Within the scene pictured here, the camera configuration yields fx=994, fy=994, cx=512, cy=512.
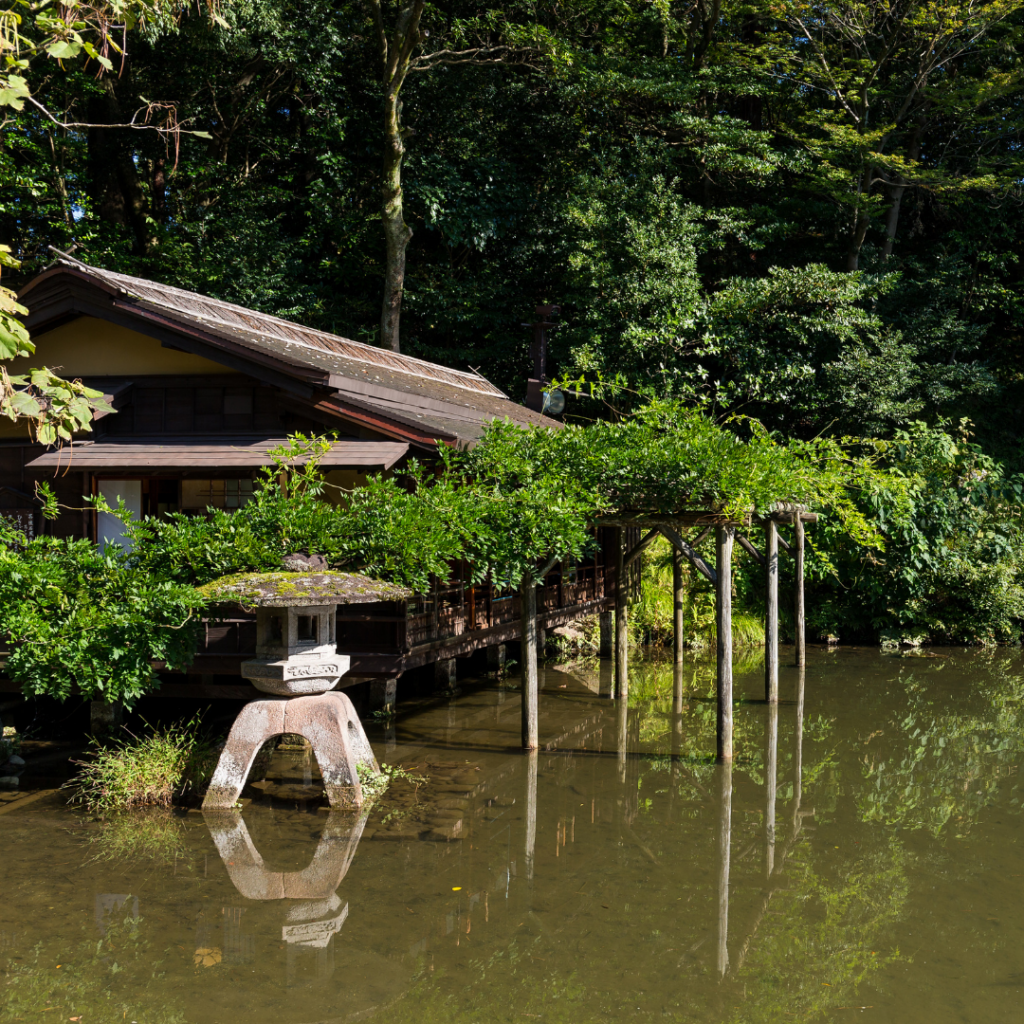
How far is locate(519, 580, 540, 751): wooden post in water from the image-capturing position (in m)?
11.0

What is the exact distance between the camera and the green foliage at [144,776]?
913 centimetres

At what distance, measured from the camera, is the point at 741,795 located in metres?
10.0

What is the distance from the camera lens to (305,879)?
7535mm

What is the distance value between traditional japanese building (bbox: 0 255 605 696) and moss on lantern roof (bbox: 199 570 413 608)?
1.75 metres

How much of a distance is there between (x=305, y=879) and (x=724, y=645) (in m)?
5.48

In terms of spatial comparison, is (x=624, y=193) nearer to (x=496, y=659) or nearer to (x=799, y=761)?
(x=496, y=659)

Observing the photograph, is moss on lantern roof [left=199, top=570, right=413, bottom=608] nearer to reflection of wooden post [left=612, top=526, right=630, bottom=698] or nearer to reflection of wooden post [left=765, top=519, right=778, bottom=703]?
reflection of wooden post [left=612, top=526, right=630, bottom=698]

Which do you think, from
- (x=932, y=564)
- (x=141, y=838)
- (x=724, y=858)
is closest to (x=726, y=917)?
→ (x=724, y=858)

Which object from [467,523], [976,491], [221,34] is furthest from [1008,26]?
[467,523]

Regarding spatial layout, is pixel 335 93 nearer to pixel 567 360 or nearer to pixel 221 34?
pixel 221 34

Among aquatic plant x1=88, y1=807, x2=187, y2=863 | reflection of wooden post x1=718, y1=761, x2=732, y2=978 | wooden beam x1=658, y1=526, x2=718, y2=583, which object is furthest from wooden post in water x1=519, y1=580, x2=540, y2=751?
aquatic plant x1=88, y1=807, x2=187, y2=863

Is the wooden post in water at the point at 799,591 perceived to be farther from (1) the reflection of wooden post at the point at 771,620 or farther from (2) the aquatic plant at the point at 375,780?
(2) the aquatic plant at the point at 375,780

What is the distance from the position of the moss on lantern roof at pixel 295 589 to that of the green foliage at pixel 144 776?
5.06 ft

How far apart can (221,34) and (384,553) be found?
54.7 feet
